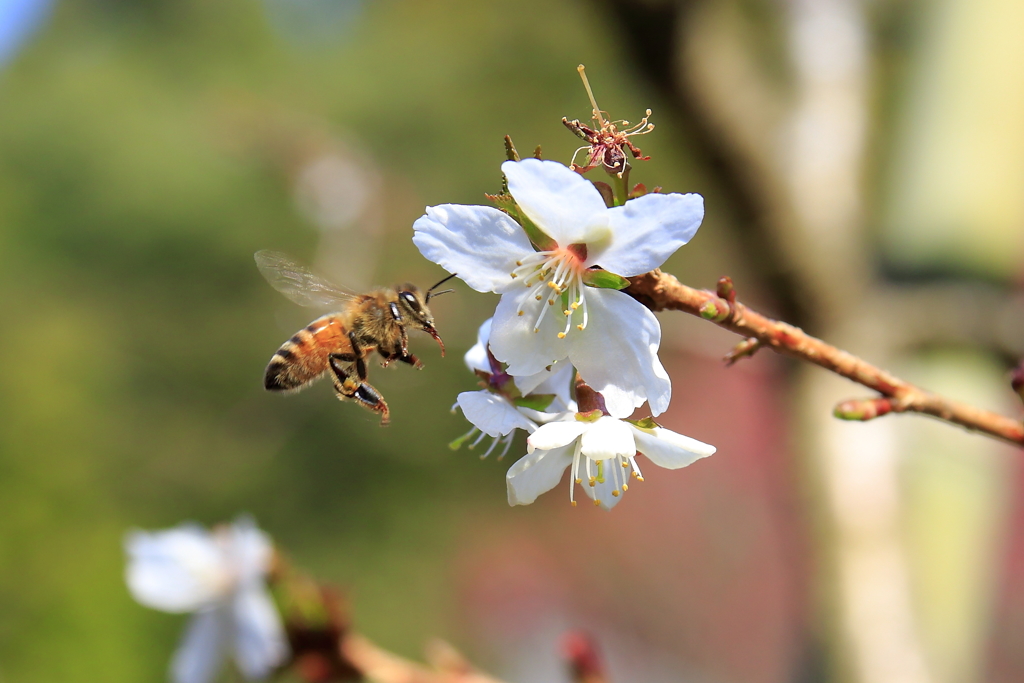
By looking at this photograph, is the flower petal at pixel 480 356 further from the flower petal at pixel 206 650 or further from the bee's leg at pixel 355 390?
the flower petal at pixel 206 650

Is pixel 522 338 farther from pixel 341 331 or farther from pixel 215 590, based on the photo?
pixel 215 590

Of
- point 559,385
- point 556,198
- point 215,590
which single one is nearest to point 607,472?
point 559,385

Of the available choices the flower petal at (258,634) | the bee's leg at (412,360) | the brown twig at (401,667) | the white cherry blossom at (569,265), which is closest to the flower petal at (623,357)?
the white cherry blossom at (569,265)

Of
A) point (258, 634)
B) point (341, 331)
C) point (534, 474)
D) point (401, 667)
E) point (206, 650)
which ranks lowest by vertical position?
point (206, 650)

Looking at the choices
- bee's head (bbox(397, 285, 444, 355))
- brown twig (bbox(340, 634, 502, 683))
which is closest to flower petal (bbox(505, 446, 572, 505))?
bee's head (bbox(397, 285, 444, 355))

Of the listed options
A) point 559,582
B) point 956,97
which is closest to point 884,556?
point 956,97

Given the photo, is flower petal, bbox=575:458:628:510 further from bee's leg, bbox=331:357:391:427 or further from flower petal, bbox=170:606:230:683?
flower petal, bbox=170:606:230:683
